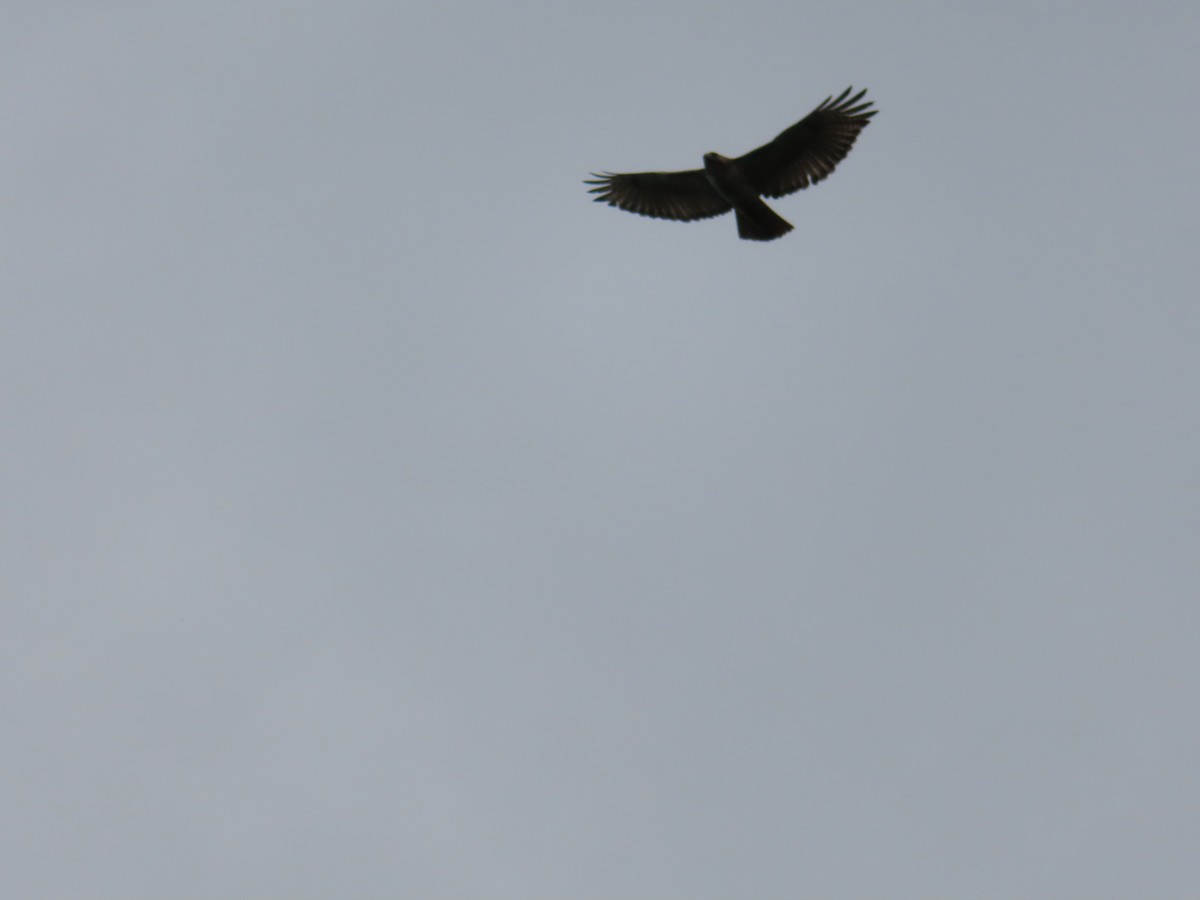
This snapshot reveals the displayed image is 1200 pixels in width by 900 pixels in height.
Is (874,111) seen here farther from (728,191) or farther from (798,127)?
(728,191)

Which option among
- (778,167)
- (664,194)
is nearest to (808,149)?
(778,167)

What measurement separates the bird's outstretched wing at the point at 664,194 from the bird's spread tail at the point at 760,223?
2.03 feet

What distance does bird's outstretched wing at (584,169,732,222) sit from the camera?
1748cm

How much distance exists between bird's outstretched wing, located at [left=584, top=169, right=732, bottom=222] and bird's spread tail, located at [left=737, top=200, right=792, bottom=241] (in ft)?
2.03

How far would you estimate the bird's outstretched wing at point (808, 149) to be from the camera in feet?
54.0

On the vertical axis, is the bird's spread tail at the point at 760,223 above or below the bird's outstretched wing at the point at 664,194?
below

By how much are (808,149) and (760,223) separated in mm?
1124

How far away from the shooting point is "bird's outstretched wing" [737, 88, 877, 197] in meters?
16.5

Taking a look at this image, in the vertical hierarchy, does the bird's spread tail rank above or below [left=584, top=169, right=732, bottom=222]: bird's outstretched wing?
below

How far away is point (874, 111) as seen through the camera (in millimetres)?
16469

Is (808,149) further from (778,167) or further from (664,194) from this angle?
(664,194)

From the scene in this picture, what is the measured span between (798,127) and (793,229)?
126 cm

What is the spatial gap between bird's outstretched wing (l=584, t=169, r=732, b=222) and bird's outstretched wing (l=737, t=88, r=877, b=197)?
2.39 ft

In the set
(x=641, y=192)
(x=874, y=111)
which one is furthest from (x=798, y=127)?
(x=641, y=192)
